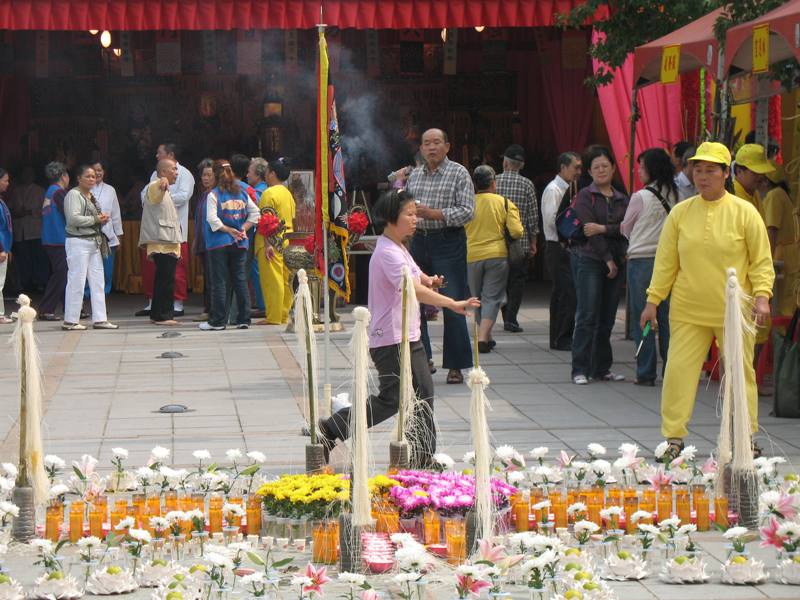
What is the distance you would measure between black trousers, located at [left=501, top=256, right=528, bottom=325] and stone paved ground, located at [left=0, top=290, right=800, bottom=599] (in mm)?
220

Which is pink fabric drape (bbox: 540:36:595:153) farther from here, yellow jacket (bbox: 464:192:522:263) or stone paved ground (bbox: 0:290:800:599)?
yellow jacket (bbox: 464:192:522:263)

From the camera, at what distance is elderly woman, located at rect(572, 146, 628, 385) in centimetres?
1084

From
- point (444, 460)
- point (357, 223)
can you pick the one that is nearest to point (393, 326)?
point (444, 460)

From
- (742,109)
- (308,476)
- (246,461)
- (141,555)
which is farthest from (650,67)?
(141,555)

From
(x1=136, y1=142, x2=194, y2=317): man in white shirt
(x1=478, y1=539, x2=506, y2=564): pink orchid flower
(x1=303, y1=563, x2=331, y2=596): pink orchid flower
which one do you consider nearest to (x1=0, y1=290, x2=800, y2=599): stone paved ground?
(x1=478, y1=539, x2=506, y2=564): pink orchid flower

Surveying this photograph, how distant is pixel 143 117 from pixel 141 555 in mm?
17558

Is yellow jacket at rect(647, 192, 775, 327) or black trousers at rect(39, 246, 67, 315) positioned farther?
black trousers at rect(39, 246, 67, 315)

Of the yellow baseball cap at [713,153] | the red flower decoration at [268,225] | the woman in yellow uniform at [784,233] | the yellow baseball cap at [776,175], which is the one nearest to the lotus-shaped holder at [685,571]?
the yellow baseball cap at [713,153]

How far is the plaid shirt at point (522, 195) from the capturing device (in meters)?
13.7

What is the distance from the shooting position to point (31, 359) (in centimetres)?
648

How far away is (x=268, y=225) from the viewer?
14.5 meters

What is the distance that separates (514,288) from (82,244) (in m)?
4.53

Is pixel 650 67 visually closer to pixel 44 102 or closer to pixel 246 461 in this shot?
pixel 246 461

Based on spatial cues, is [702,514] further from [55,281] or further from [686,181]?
[55,281]
